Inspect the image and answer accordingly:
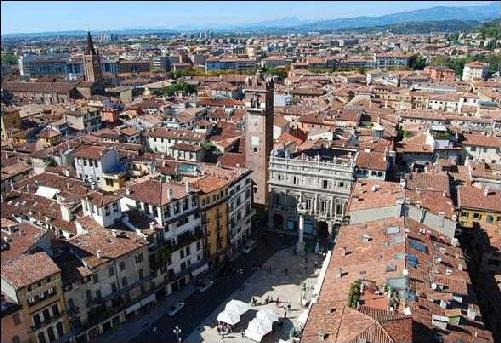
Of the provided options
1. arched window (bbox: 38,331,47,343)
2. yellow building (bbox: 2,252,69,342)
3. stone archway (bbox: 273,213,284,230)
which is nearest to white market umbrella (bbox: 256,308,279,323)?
yellow building (bbox: 2,252,69,342)

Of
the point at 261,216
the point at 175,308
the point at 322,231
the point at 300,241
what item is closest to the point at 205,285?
the point at 175,308

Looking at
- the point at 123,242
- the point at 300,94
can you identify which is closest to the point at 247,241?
the point at 123,242

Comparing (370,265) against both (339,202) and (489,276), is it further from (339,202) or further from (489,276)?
(339,202)

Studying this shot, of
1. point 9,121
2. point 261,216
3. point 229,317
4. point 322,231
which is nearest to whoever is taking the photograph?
point 229,317

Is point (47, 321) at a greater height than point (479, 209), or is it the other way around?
point (479, 209)

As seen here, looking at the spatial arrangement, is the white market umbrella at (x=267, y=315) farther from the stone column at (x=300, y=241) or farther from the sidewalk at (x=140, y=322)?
the stone column at (x=300, y=241)

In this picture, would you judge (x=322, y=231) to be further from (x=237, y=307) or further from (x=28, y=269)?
(x=28, y=269)

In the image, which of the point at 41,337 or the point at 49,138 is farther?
the point at 49,138
